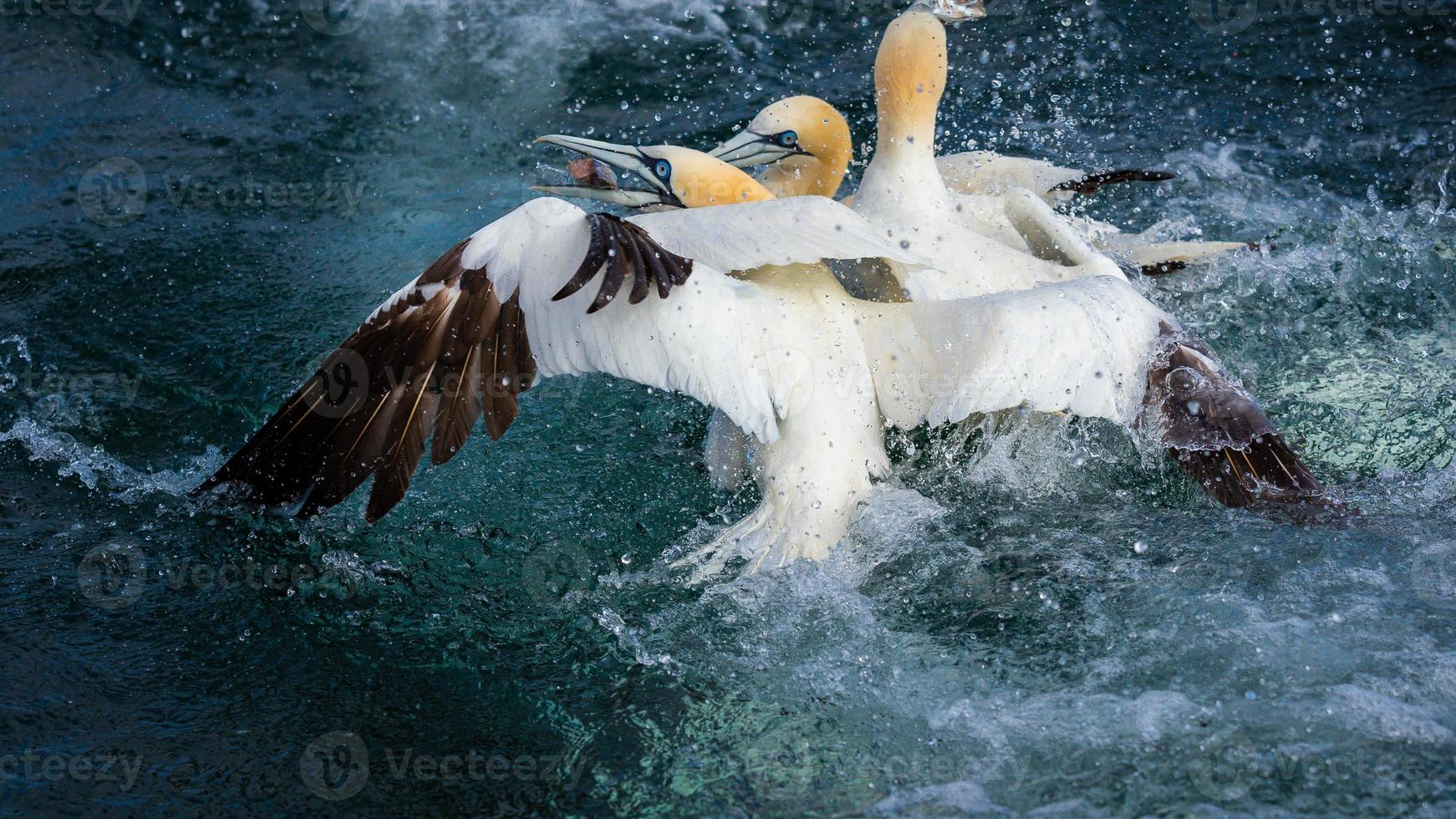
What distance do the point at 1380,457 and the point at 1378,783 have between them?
178cm

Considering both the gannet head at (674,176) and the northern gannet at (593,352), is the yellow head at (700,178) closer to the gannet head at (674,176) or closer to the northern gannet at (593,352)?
the gannet head at (674,176)

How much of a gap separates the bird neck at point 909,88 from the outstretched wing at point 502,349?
1.20 m

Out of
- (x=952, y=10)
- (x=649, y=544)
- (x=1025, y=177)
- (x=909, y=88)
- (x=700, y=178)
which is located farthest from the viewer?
(x=952, y=10)

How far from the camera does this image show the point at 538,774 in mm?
3281

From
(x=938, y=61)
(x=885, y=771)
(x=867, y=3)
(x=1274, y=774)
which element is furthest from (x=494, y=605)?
(x=867, y=3)

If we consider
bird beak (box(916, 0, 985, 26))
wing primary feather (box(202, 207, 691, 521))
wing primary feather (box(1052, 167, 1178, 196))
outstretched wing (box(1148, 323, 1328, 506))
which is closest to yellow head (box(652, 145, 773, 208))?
wing primary feather (box(202, 207, 691, 521))

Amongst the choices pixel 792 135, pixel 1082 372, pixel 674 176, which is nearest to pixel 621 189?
pixel 674 176

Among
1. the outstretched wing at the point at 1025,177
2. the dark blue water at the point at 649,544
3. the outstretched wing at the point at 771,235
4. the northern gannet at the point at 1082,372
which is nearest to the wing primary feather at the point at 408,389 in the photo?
the outstretched wing at the point at 771,235

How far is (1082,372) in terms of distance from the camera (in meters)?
3.77

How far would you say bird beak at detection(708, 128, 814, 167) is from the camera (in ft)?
16.9

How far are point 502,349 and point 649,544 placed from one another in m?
0.84

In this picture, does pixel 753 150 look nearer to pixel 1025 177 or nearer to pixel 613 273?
pixel 1025 177

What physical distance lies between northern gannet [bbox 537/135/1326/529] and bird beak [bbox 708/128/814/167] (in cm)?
112

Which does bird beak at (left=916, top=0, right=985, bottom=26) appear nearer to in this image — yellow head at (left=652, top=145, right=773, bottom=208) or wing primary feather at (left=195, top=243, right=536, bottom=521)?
yellow head at (left=652, top=145, right=773, bottom=208)
